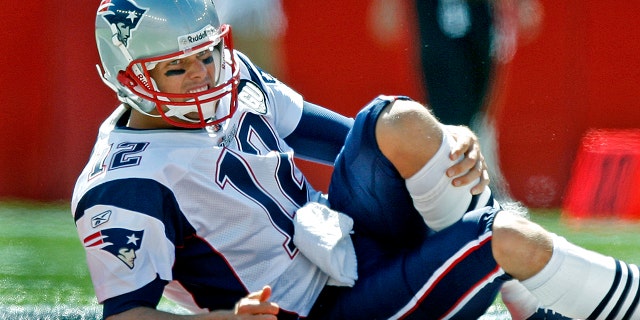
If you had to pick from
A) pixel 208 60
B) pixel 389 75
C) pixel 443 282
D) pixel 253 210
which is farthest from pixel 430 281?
pixel 389 75

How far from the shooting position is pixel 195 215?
2426 millimetres

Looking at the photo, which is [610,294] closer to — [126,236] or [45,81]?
[126,236]

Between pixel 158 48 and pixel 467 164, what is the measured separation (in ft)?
2.56

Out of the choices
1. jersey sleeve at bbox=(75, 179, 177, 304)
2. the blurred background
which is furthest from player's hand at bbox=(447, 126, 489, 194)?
the blurred background

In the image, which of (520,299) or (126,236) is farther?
(520,299)

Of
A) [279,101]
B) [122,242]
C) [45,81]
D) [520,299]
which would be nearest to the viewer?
[122,242]

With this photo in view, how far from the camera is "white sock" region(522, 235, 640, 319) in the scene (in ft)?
7.25

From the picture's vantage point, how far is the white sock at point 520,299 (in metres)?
2.71

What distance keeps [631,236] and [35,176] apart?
2385 mm

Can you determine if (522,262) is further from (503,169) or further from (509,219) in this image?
(503,169)

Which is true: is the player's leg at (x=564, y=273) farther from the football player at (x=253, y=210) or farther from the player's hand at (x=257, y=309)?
the player's hand at (x=257, y=309)

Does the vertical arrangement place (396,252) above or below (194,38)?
below

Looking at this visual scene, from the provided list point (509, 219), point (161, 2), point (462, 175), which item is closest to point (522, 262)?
point (509, 219)

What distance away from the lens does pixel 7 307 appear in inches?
124
